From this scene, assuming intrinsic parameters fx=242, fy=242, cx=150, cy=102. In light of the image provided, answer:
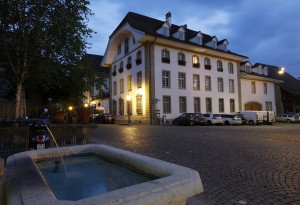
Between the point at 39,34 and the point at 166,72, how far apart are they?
68.3ft

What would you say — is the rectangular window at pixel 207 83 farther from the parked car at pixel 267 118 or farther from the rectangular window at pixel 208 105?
the parked car at pixel 267 118

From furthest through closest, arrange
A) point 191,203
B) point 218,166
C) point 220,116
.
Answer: point 220,116
point 218,166
point 191,203

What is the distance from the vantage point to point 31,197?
6.75ft

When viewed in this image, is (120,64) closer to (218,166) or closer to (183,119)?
(183,119)

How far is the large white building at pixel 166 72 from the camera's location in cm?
2905

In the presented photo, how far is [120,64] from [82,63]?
23.4 metres

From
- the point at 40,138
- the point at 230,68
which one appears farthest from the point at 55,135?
the point at 230,68

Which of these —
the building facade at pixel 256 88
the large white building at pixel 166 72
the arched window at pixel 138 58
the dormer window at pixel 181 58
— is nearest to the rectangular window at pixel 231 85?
the large white building at pixel 166 72

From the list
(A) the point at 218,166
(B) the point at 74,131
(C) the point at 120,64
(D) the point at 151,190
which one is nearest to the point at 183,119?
(C) the point at 120,64

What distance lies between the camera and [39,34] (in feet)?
35.3

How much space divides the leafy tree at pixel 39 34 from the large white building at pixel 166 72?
16417 millimetres

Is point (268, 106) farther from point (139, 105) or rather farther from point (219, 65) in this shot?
point (139, 105)

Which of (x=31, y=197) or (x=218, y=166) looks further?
(x=218, y=166)

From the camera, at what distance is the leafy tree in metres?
10.6
